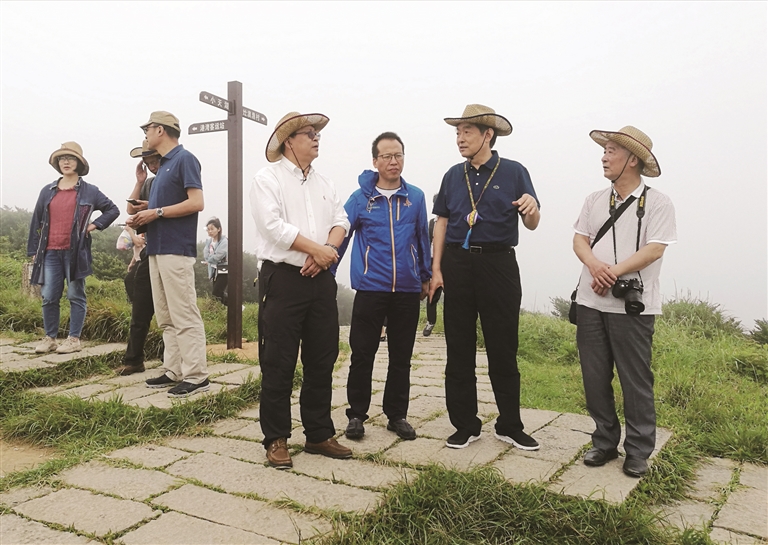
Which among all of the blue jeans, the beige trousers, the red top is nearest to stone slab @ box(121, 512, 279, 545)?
the beige trousers

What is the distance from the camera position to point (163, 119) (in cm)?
509

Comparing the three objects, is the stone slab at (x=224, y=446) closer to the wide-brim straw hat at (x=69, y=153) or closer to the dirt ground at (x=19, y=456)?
the dirt ground at (x=19, y=456)

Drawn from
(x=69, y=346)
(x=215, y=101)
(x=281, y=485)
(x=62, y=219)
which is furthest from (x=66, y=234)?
(x=281, y=485)

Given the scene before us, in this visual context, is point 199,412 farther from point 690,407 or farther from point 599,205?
point 690,407

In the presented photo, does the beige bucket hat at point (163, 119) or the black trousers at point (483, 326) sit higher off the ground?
the beige bucket hat at point (163, 119)

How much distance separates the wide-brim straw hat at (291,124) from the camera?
3566 mm

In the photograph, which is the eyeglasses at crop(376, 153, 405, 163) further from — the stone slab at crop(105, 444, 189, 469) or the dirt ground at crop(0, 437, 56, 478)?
the dirt ground at crop(0, 437, 56, 478)

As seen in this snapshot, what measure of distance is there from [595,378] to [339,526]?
1.75 meters


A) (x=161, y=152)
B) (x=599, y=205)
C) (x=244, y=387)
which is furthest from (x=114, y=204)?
(x=599, y=205)

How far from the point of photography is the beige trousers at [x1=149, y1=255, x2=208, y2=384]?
4914mm

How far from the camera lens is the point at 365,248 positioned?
4000 millimetres

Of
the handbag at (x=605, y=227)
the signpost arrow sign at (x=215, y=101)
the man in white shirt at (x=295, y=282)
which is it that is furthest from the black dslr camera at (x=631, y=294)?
the signpost arrow sign at (x=215, y=101)

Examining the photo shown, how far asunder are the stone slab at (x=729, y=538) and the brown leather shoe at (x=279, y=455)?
2.10 metres

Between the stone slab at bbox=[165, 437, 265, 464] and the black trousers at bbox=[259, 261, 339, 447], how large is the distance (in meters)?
0.22
